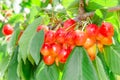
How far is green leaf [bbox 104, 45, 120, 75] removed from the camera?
1326 mm

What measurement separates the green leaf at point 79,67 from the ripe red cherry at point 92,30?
0.07 m

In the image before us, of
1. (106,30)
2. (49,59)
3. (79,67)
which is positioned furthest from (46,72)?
(106,30)

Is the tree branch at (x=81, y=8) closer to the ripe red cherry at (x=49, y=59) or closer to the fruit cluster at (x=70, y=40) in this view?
the fruit cluster at (x=70, y=40)

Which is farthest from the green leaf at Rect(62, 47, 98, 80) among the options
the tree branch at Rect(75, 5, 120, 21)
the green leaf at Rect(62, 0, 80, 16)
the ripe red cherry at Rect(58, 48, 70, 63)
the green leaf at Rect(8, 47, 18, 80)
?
the green leaf at Rect(8, 47, 18, 80)

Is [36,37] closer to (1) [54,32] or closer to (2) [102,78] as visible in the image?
(1) [54,32]

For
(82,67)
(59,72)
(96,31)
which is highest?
(96,31)

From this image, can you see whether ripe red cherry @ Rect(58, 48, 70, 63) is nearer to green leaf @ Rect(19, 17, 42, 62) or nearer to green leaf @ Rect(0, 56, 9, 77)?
green leaf @ Rect(19, 17, 42, 62)

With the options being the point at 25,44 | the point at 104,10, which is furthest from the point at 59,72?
the point at 104,10

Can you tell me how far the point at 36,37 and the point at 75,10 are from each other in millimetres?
231

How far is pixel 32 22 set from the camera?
4.54 feet

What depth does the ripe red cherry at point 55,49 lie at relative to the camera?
126 cm

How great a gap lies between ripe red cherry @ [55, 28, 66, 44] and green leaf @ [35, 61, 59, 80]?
0.16 meters

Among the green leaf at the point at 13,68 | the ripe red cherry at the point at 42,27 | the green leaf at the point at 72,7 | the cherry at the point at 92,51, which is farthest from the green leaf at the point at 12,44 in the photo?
the cherry at the point at 92,51

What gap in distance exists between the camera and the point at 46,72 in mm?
1381
